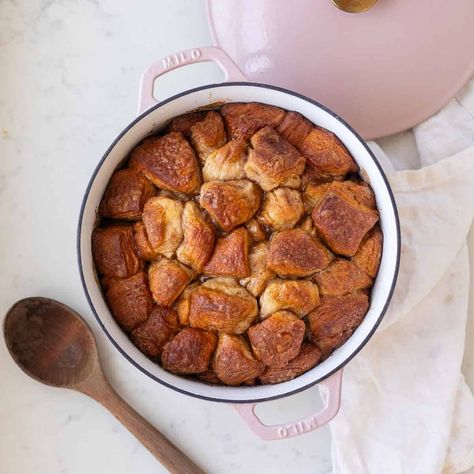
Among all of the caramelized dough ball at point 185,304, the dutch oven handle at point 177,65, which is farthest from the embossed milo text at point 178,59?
the caramelized dough ball at point 185,304

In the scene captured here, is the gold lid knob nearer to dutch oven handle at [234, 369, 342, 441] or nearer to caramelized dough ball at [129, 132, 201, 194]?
caramelized dough ball at [129, 132, 201, 194]

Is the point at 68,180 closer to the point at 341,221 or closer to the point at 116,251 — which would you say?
the point at 116,251

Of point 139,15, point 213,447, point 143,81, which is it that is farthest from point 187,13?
point 213,447

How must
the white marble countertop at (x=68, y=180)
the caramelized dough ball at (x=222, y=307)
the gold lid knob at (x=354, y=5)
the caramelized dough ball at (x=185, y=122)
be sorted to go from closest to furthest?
the caramelized dough ball at (x=222, y=307) < the caramelized dough ball at (x=185, y=122) < the gold lid knob at (x=354, y=5) < the white marble countertop at (x=68, y=180)

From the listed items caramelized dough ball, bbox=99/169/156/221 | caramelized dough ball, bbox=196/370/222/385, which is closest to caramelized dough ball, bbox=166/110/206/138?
caramelized dough ball, bbox=99/169/156/221

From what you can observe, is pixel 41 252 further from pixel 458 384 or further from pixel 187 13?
pixel 458 384

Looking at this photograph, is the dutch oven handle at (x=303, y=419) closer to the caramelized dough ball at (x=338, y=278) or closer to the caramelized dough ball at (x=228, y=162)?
the caramelized dough ball at (x=338, y=278)

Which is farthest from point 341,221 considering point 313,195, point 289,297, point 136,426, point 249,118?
point 136,426
